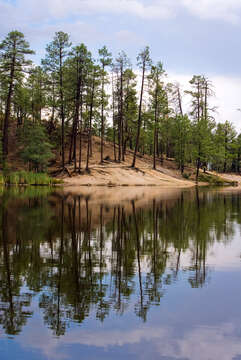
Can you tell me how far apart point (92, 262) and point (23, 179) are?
35.5 meters

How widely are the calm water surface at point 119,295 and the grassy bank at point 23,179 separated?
98.3 feet

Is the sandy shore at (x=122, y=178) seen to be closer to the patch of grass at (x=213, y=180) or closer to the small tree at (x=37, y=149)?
the small tree at (x=37, y=149)

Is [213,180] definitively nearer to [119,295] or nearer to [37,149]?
[37,149]

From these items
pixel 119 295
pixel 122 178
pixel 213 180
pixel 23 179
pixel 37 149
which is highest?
pixel 37 149

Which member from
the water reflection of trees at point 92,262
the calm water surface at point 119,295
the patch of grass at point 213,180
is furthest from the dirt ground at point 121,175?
the calm water surface at point 119,295

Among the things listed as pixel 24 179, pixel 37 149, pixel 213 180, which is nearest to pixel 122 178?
pixel 37 149

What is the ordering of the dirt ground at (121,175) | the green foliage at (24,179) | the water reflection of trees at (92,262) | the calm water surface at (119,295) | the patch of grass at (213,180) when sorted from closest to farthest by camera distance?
the calm water surface at (119,295)
the water reflection of trees at (92,262)
the green foliage at (24,179)
the dirt ground at (121,175)
the patch of grass at (213,180)

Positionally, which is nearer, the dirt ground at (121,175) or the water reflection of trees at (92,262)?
the water reflection of trees at (92,262)

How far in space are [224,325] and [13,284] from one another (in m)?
3.63

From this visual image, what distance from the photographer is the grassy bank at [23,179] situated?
41594 millimetres

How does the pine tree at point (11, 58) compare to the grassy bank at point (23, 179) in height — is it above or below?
above

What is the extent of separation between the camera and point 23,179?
1681 inches

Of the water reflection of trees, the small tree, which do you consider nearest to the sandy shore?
the small tree

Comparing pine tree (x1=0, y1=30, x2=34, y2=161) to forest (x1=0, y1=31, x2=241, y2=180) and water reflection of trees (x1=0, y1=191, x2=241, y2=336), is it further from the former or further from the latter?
water reflection of trees (x1=0, y1=191, x2=241, y2=336)
